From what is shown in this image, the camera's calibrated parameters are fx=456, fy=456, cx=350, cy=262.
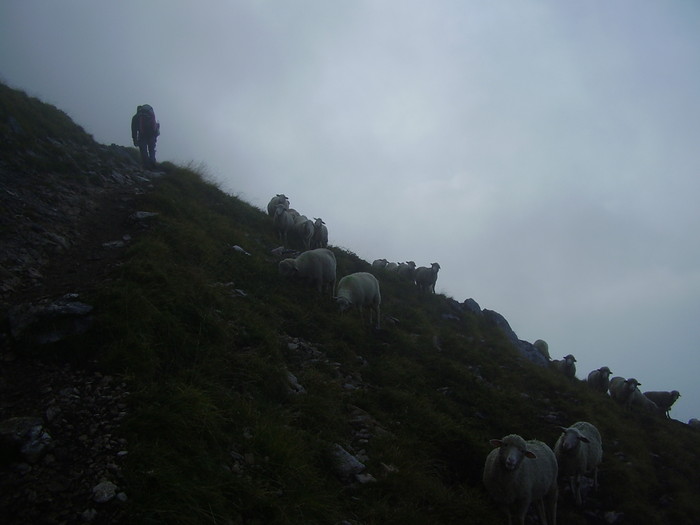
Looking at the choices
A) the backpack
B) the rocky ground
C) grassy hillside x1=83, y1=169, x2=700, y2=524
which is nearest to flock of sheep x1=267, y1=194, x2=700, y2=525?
grassy hillside x1=83, y1=169, x2=700, y2=524

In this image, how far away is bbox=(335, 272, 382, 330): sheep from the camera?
12.8 metres

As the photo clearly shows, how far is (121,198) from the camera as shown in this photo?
1407 cm

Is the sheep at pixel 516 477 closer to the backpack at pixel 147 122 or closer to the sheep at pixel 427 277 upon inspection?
the sheep at pixel 427 277

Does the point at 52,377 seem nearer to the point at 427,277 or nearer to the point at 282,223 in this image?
the point at 282,223

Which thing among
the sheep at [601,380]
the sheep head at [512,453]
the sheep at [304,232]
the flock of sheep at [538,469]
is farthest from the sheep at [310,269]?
the sheep at [601,380]

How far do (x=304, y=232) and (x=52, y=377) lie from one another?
14.1 meters

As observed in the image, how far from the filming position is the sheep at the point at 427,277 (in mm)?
22297

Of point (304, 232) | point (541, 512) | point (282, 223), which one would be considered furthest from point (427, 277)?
point (541, 512)

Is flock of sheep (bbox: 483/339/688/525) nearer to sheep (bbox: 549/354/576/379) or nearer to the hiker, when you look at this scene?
sheep (bbox: 549/354/576/379)

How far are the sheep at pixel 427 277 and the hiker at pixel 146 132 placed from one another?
45.1 feet

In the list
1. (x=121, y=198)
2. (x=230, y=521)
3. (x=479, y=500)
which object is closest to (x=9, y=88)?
(x=121, y=198)

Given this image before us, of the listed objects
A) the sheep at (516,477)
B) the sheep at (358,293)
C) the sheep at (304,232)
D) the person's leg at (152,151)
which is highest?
the person's leg at (152,151)

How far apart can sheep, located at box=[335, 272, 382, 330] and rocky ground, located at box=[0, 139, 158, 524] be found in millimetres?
5603

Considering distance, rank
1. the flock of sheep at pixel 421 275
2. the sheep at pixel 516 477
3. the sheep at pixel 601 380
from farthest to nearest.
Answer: the flock of sheep at pixel 421 275 → the sheep at pixel 601 380 → the sheep at pixel 516 477
